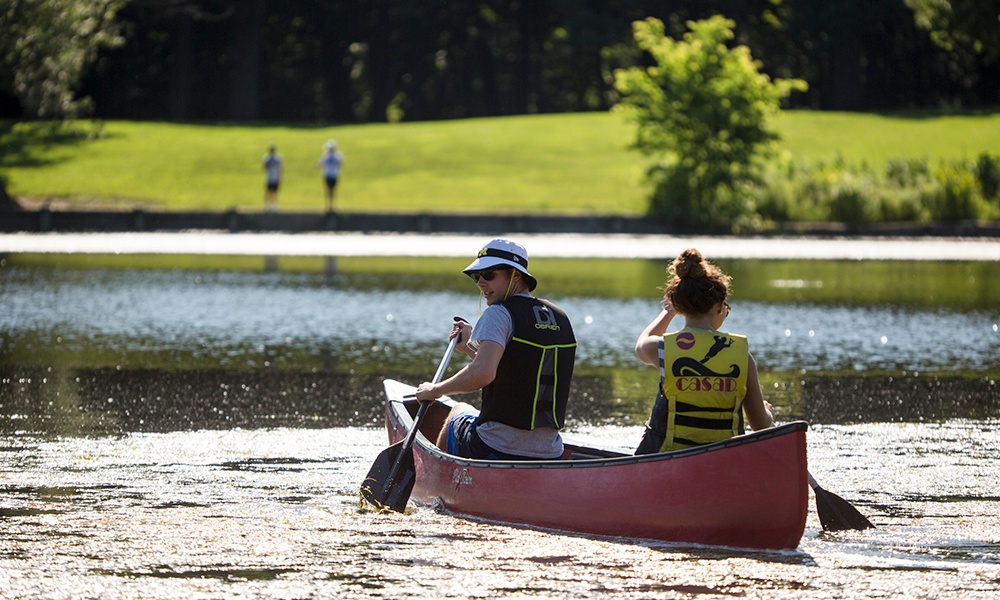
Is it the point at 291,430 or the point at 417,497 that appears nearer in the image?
the point at 417,497

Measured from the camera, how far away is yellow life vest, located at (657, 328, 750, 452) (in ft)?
23.8

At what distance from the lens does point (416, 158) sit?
4991cm

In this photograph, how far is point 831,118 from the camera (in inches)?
2325

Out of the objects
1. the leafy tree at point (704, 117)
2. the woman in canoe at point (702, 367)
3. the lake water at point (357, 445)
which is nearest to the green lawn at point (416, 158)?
the leafy tree at point (704, 117)

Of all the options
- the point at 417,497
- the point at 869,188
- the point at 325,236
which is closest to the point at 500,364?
the point at 417,497

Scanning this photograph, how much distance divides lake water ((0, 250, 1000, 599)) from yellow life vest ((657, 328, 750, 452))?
1.77ft

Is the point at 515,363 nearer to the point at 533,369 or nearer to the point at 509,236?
the point at 533,369

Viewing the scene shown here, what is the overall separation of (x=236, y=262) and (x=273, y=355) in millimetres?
12427

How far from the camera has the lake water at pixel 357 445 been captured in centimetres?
674

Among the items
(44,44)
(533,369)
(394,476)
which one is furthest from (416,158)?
(533,369)

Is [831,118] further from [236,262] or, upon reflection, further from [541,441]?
[541,441]

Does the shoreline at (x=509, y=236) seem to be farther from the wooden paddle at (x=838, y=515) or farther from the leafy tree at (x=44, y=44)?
the wooden paddle at (x=838, y=515)

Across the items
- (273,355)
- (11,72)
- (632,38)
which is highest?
(632,38)

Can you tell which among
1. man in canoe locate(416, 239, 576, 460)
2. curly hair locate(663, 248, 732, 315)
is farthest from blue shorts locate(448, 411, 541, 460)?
curly hair locate(663, 248, 732, 315)
